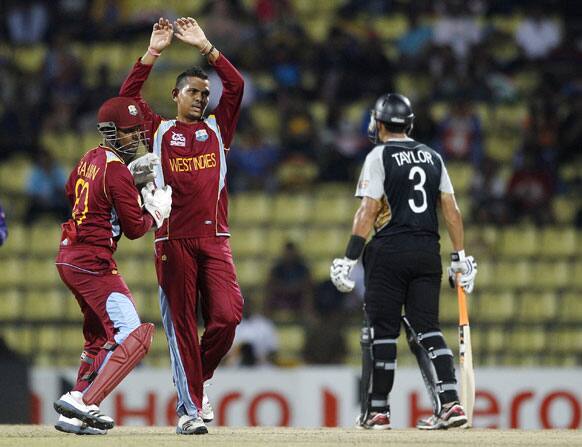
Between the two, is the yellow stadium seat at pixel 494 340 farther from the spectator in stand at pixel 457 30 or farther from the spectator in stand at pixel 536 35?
the spectator in stand at pixel 536 35

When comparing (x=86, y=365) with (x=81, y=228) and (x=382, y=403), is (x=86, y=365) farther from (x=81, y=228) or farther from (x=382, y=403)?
(x=382, y=403)

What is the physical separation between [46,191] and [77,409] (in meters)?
8.08

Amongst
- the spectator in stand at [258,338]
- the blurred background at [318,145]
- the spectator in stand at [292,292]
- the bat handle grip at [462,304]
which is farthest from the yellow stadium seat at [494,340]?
the bat handle grip at [462,304]

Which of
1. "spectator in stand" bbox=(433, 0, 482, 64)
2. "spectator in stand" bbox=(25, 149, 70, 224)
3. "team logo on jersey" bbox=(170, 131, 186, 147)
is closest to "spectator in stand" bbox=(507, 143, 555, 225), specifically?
"spectator in stand" bbox=(433, 0, 482, 64)

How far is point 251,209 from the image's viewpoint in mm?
15430

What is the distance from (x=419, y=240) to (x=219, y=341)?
1.44 metres

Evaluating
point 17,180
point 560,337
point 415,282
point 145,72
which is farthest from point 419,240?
point 17,180

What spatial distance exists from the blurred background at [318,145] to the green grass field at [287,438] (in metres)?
4.69

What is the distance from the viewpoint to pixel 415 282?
8.82 meters

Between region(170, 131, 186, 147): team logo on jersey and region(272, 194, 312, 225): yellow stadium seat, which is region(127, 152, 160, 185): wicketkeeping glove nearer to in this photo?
region(170, 131, 186, 147): team logo on jersey

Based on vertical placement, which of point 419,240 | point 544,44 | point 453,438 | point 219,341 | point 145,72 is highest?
point 544,44

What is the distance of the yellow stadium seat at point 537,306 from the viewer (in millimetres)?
14266

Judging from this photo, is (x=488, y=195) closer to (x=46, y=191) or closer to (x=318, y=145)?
(x=318, y=145)

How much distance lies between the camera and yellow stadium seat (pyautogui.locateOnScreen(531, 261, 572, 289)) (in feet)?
47.9
